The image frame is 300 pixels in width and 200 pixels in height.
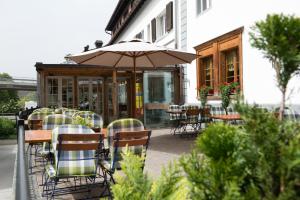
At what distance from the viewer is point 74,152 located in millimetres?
4234

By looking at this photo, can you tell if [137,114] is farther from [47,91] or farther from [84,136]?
[84,136]

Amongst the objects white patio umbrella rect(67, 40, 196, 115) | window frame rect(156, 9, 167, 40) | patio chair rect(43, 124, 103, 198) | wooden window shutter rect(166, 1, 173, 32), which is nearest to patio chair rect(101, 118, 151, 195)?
patio chair rect(43, 124, 103, 198)

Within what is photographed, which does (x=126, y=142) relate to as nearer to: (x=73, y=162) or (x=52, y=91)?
(x=73, y=162)

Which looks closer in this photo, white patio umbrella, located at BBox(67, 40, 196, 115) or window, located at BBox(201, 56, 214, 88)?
white patio umbrella, located at BBox(67, 40, 196, 115)

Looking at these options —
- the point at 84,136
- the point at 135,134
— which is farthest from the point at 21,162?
the point at 135,134

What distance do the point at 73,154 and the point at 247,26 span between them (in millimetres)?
6225

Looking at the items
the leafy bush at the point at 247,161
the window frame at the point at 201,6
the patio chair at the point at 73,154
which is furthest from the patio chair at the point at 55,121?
the window frame at the point at 201,6

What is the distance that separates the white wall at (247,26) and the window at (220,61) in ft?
0.71

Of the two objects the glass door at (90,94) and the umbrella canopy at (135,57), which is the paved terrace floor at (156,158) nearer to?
the umbrella canopy at (135,57)

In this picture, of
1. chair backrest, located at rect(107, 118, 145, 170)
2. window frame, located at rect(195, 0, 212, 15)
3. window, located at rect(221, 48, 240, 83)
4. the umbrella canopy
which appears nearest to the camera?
chair backrest, located at rect(107, 118, 145, 170)

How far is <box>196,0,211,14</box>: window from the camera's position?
492 inches

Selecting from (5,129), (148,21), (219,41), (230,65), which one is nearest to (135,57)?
(219,41)

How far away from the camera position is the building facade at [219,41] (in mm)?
9154

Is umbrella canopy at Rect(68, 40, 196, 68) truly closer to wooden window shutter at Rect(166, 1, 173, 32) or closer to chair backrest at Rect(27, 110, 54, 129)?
chair backrest at Rect(27, 110, 54, 129)
